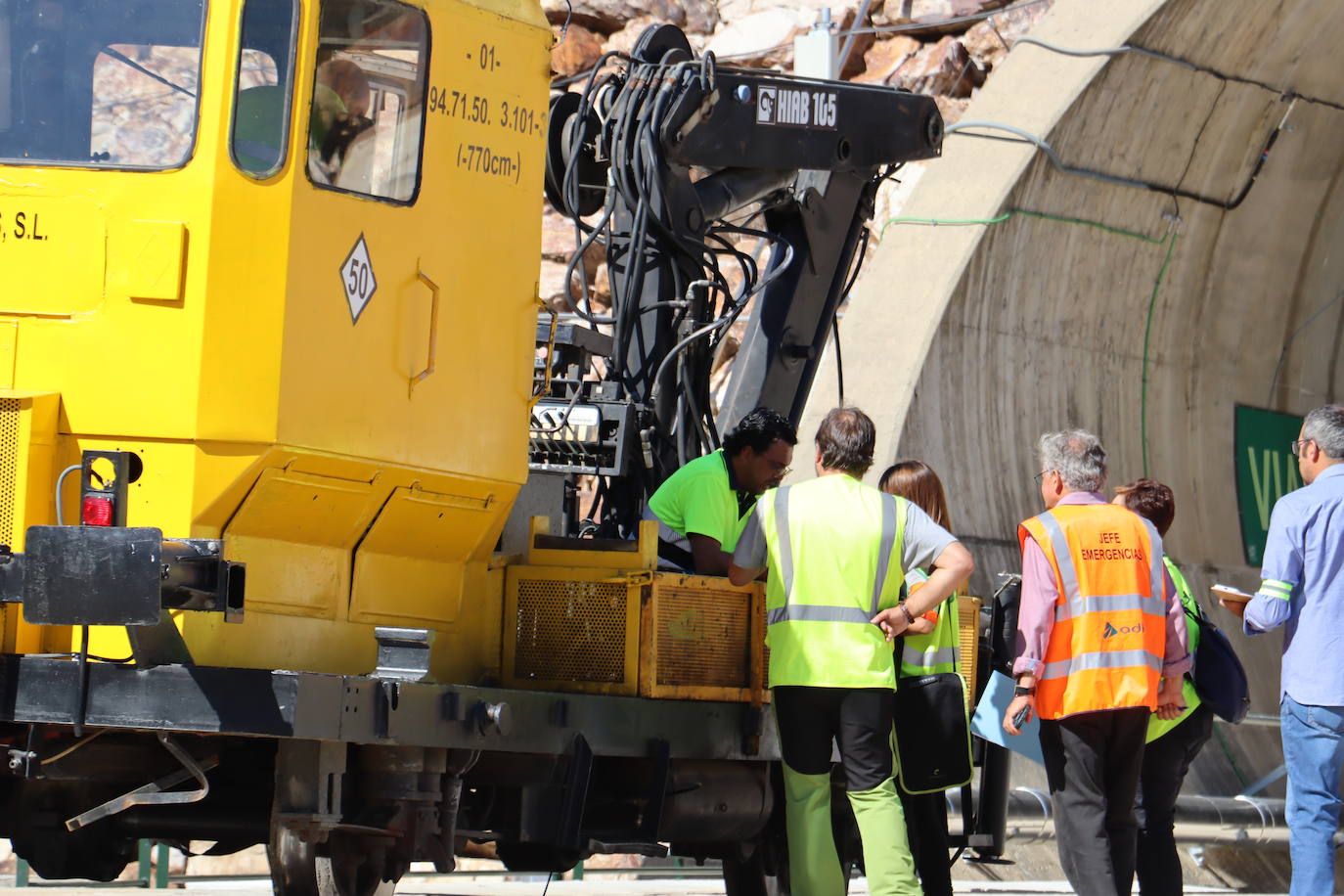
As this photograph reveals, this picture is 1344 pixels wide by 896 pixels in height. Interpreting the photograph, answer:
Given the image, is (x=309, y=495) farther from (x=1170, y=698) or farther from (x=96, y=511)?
(x=1170, y=698)

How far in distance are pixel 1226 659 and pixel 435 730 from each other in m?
3.21

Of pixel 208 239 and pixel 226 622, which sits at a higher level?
pixel 208 239

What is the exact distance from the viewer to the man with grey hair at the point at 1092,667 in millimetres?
6391

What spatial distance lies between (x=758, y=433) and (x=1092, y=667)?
1551 millimetres

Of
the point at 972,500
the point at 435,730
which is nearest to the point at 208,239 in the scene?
the point at 435,730

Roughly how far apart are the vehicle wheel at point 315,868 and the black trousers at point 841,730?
54.8 inches

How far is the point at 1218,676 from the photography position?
710cm

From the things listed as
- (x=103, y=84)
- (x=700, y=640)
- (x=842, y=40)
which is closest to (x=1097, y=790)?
(x=700, y=640)

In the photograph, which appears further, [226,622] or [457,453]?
[457,453]

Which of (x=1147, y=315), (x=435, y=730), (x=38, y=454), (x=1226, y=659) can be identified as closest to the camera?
(x=38, y=454)

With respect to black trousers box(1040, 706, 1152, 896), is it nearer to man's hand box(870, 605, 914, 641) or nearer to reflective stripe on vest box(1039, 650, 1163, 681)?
reflective stripe on vest box(1039, 650, 1163, 681)

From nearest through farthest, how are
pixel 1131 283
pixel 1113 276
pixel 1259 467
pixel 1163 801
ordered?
pixel 1163 801
pixel 1113 276
pixel 1131 283
pixel 1259 467

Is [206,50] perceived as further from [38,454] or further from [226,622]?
[226,622]

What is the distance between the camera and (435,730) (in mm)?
5500
